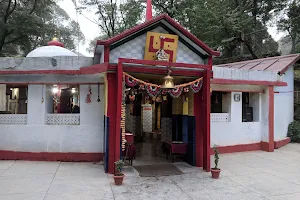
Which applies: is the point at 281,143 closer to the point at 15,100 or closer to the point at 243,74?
the point at 243,74

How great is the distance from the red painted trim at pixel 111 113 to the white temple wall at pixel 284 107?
860cm

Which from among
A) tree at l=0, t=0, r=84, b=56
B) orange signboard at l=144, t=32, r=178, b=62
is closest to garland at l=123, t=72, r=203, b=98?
orange signboard at l=144, t=32, r=178, b=62

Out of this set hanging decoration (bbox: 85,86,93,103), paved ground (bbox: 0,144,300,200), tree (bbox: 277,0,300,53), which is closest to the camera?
paved ground (bbox: 0,144,300,200)

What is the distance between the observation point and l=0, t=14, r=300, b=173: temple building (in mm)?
7043

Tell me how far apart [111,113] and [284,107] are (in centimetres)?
967

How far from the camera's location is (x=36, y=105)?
837 centimetres

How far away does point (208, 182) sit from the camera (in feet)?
21.2

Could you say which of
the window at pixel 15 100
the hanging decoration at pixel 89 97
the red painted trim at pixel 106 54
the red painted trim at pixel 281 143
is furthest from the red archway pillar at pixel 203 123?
the window at pixel 15 100

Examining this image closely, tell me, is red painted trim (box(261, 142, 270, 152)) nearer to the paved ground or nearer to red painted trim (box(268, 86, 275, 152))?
red painted trim (box(268, 86, 275, 152))

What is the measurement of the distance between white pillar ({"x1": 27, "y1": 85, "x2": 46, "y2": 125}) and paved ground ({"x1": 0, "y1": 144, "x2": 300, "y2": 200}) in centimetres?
147

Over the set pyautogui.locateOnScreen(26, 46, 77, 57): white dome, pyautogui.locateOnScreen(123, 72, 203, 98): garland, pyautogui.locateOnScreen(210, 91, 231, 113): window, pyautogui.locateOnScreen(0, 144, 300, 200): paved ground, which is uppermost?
pyautogui.locateOnScreen(26, 46, 77, 57): white dome

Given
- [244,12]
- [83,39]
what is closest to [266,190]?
[244,12]

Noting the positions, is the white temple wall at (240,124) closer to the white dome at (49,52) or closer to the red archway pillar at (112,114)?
the red archway pillar at (112,114)

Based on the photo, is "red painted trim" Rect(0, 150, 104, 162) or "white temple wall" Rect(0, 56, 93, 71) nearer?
"red painted trim" Rect(0, 150, 104, 162)
